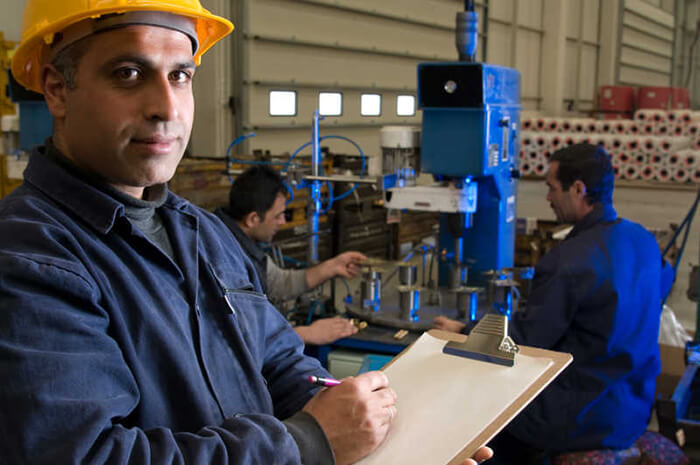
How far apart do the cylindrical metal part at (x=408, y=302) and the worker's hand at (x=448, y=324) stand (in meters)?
0.12

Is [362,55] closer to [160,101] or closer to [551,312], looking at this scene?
[551,312]

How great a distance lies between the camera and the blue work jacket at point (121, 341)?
2.30 ft

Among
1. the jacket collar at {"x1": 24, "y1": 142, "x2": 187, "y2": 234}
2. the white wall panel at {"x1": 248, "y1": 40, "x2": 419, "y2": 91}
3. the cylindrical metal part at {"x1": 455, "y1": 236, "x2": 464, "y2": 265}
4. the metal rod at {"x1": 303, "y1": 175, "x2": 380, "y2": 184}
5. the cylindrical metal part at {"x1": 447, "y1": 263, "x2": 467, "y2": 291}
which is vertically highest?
the white wall panel at {"x1": 248, "y1": 40, "x2": 419, "y2": 91}

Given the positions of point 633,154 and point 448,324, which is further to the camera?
point 633,154

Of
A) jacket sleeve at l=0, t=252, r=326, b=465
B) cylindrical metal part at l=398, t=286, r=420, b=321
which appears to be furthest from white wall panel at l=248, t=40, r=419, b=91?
jacket sleeve at l=0, t=252, r=326, b=465

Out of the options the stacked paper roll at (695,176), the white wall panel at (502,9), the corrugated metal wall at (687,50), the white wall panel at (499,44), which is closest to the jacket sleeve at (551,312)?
the stacked paper roll at (695,176)

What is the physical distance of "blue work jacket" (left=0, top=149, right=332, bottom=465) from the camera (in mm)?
702

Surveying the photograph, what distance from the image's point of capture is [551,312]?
215cm

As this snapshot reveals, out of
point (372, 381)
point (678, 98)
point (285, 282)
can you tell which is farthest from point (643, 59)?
point (372, 381)

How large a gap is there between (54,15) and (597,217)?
1925 millimetres

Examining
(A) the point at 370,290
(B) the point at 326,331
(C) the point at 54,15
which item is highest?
(C) the point at 54,15

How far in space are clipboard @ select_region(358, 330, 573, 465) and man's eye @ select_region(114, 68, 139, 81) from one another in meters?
0.58

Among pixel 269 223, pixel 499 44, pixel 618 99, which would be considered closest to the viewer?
pixel 269 223

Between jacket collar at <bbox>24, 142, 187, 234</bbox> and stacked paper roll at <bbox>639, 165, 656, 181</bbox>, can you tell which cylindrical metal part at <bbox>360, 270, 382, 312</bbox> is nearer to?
jacket collar at <bbox>24, 142, 187, 234</bbox>
